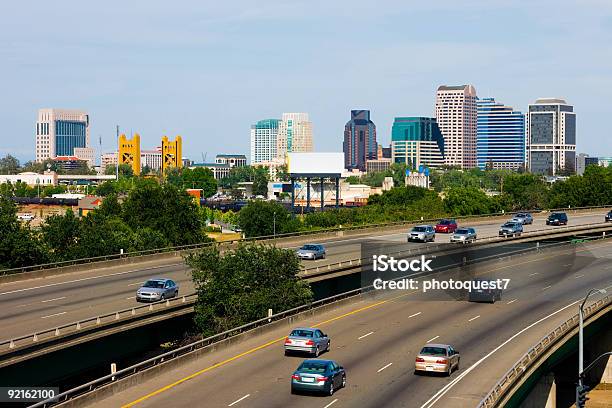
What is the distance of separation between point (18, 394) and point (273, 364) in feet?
32.4

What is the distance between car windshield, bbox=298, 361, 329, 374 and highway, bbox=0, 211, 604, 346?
47.5 feet

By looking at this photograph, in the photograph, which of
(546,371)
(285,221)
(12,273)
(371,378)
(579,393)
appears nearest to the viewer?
(371,378)

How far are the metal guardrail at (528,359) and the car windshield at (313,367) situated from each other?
553 cm

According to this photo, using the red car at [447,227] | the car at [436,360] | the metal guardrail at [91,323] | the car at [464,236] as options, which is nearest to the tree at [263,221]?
the red car at [447,227]

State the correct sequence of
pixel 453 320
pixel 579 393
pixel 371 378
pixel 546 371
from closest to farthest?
pixel 371 378 < pixel 579 393 < pixel 546 371 < pixel 453 320

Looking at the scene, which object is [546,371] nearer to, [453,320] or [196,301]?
[453,320]

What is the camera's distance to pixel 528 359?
41.9 m

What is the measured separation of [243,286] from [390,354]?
48.9ft

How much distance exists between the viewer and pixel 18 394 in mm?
38438

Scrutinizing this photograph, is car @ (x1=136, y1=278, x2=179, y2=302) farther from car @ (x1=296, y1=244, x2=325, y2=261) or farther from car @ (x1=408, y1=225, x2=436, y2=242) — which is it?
car @ (x1=408, y1=225, x2=436, y2=242)

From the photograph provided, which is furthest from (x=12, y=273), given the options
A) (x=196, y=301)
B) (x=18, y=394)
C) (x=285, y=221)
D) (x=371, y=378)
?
(x=285, y=221)

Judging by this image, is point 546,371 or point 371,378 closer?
point 371,378

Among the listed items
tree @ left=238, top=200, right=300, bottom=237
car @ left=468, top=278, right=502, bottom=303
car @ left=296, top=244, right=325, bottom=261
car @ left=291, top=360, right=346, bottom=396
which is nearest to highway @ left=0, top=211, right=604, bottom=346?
car @ left=296, top=244, right=325, bottom=261

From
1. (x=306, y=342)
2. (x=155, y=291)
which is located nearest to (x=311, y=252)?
(x=155, y=291)
